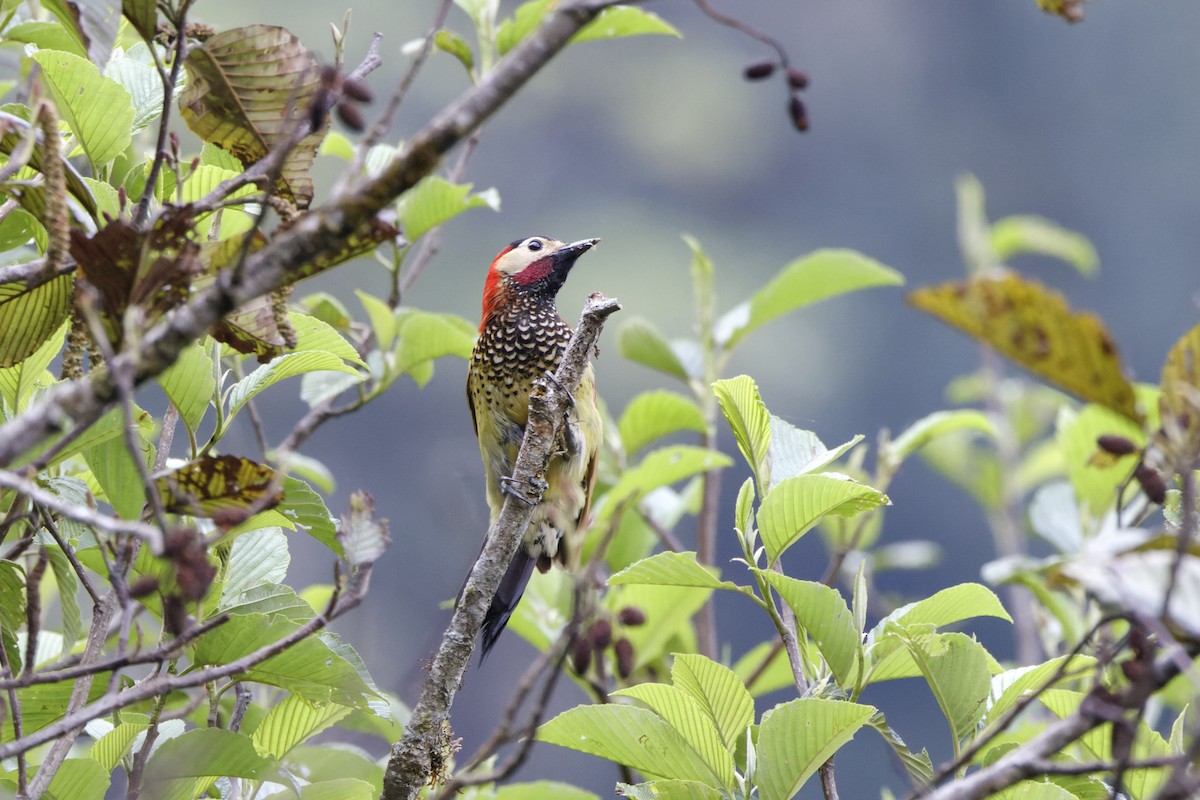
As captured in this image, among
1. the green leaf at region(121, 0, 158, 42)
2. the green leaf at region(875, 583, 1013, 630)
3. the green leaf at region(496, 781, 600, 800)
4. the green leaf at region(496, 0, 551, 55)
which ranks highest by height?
the green leaf at region(121, 0, 158, 42)

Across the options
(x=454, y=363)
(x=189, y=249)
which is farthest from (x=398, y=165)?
(x=454, y=363)

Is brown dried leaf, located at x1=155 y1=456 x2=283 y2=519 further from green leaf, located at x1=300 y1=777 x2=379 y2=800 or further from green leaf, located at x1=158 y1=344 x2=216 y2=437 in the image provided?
green leaf, located at x1=300 y1=777 x2=379 y2=800

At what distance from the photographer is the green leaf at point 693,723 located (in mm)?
1468

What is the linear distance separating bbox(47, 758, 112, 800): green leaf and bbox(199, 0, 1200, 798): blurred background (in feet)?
26.2

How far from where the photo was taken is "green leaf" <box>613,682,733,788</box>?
Answer: 4.82 ft

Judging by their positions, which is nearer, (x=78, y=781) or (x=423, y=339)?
(x=78, y=781)

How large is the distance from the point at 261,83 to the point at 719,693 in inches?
35.3

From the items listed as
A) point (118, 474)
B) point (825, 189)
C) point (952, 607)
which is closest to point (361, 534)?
point (118, 474)

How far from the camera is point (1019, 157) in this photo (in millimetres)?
18328

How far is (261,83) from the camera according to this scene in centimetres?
127

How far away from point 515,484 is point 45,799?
0.70 metres

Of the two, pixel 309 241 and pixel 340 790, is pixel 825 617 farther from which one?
pixel 309 241

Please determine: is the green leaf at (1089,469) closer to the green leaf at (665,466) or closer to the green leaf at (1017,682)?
the green leaf at (665,466)

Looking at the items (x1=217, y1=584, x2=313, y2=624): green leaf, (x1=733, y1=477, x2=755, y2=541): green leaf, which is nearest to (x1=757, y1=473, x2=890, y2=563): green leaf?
(x1=733, y1=477, x2=755, y2=541): green leaf
